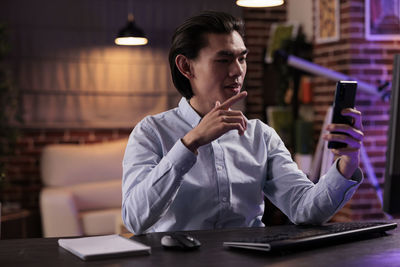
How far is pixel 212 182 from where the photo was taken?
6.32ft

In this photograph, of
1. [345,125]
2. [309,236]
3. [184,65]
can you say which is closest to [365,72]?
[184,65]

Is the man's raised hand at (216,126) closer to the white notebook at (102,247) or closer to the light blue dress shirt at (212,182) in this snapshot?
the light blue dress shirt at (212,182)

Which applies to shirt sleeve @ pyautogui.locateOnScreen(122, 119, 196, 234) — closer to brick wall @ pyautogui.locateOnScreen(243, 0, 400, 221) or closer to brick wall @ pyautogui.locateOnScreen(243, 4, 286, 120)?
brick wall @ pyautogui.locateOnScreen(243, 0, 400, 221)

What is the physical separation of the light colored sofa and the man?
3031mm

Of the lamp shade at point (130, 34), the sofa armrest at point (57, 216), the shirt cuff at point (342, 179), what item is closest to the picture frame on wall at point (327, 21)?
the lamp shade at point (130, 34)

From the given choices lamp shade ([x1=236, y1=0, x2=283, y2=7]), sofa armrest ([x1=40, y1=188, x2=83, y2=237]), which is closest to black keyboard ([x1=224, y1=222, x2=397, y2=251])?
lamp shade ([x1=236, y1=0, x2=283, y2=7])

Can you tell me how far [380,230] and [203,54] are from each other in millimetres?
810

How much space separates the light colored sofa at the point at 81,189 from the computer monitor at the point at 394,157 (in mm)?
3860

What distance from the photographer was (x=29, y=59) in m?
5.73

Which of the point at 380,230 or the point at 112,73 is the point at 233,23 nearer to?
the point at 380,230

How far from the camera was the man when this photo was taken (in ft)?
5.68

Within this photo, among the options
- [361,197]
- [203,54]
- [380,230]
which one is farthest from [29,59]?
[380,230]

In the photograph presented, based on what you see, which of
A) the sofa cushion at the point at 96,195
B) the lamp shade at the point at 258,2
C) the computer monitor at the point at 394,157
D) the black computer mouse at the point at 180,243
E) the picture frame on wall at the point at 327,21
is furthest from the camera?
the sofa cushion at the point at 96,195

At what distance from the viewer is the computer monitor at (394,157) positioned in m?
1.21
